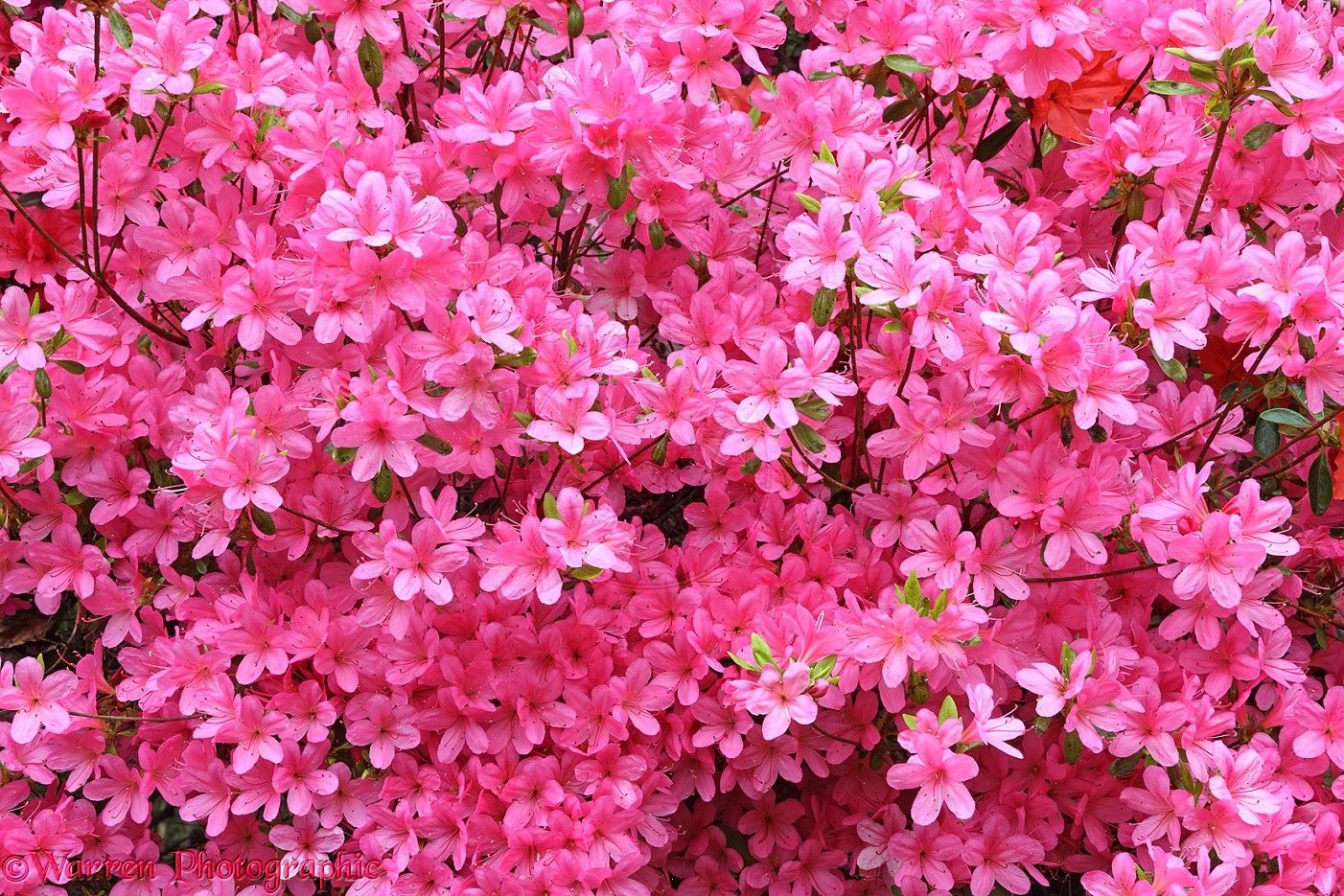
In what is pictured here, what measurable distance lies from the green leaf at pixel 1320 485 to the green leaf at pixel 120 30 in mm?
1766

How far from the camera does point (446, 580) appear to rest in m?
1.61

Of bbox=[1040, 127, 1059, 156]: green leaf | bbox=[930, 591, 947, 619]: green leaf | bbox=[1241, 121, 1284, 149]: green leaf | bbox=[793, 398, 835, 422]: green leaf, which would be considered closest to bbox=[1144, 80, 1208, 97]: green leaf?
bbox=[1241, 121, 1284, 149]: green leaf

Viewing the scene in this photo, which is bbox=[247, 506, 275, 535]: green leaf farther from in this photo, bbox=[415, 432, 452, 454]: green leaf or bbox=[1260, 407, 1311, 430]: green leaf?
bbox=[1260, 407, 1311, 430]: green leaf

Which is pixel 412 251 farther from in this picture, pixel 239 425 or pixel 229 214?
pixel 229 214

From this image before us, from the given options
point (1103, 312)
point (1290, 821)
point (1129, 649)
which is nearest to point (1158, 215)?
point (1103, 312)

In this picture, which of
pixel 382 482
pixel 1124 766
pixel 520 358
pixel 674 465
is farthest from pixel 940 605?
pixel 382 482

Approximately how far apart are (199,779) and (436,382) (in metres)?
0.67

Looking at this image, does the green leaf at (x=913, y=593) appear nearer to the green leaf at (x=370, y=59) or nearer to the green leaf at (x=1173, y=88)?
the green leaf at (x=1173, y=88)

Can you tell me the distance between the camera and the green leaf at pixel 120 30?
1.64 m

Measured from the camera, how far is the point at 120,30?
5.42ft

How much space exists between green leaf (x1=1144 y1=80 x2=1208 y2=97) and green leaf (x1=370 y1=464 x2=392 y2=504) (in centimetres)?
119

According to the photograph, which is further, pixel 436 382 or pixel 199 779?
pixel 199 779

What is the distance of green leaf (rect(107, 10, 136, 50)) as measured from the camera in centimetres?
164

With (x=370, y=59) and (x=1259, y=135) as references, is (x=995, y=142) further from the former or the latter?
(x=370, y=59)
